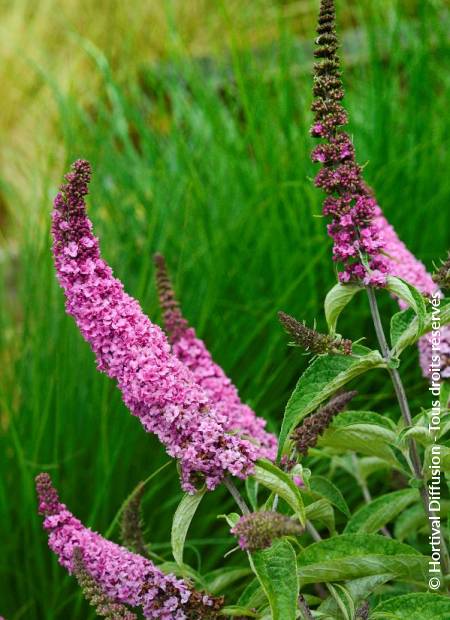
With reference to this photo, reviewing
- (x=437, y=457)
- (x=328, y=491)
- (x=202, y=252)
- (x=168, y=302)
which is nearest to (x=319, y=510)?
(x=328, y=491)

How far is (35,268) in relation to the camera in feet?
10.1

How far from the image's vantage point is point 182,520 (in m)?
1.50

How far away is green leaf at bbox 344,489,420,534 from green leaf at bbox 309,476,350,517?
0.11 ft

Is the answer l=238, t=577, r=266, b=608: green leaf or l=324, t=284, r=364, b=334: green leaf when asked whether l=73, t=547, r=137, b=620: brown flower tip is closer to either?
l=238, t=577, r=266, b=608: green leaf

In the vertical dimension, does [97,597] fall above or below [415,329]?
below

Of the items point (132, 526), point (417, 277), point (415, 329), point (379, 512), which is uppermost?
point (417, 277)

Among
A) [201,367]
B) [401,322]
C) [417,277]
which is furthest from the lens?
[417,277]

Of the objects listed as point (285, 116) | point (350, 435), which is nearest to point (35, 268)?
point (285, 116)

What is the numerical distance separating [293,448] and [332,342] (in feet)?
0.66

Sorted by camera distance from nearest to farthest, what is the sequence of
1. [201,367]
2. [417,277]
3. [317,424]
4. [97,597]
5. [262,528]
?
1. [262,528]
2. [97,597]
3. [317,424]
4. [201,367]
5. [417,277]

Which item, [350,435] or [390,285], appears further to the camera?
[350,435]

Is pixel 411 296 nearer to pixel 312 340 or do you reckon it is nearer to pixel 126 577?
pixel 312 340

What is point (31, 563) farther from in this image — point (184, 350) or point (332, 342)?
point (332, 342)

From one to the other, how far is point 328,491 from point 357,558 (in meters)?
0.31
